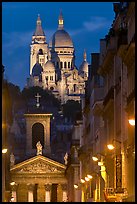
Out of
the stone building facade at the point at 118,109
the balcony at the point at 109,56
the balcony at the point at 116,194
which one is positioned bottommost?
the balcony at the point at 116,194

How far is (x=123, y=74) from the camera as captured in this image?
5594 cm

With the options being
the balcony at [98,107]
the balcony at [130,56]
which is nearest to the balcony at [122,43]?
the balcony at [130,56]

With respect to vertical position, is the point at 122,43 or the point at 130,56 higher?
the point at 122,43

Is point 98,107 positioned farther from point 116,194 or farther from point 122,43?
point 122,43

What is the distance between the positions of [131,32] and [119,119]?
41.1 ft

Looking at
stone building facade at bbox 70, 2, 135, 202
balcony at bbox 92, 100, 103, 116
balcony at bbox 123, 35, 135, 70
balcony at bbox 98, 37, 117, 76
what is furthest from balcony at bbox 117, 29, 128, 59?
balcony at bbox 92, 100, 103, 116

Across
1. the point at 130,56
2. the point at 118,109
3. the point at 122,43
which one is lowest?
the point at 118,109

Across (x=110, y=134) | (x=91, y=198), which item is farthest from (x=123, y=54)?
(x=91, y=198)

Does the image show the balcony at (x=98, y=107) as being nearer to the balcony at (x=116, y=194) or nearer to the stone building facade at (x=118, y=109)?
the stone building facade at (x=118, y=109)

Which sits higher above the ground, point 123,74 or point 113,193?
point 123,74

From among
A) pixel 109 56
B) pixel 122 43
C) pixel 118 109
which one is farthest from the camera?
pixel 109 56

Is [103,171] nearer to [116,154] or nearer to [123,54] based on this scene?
[116,154]

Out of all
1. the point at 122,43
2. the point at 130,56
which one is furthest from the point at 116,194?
the point at 130,56

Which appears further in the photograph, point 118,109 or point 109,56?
point 109,56
